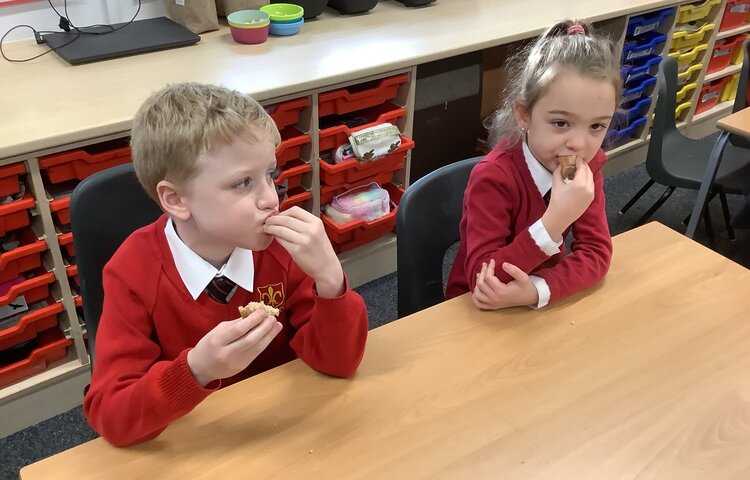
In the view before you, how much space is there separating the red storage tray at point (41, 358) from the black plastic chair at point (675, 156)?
6.45 feet

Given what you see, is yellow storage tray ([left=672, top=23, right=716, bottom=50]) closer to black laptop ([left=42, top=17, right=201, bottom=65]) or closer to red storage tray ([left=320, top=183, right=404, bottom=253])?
red storage tray ([left=320, top=183, right=404, bottom=253])

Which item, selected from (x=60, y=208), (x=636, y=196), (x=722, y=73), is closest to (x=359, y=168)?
(x=60, y=208)

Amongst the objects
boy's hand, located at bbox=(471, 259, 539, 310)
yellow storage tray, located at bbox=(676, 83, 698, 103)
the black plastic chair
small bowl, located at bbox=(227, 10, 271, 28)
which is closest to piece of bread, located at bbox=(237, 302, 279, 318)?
boy's hand, located at bbox=(471, 259, 539, 310)

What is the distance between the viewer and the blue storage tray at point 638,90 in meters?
2.93

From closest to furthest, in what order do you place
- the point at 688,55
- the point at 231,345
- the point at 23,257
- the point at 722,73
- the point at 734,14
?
1. the point at 231,345
2. the point at 23,257
3. the point at 688,55
4. the point at 734,14
5. the point at 722,73

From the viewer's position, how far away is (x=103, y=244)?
117 cm

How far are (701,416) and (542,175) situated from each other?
1.62ft

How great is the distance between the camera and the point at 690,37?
3.04 metres

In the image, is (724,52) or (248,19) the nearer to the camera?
(248,19)

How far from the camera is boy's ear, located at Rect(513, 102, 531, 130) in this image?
121 centimetres

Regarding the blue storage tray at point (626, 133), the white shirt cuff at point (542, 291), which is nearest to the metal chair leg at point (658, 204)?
the blue storage tray at point (626, 133)

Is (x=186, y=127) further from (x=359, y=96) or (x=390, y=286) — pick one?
(x=390, y=286)

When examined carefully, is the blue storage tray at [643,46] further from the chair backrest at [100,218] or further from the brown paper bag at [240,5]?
the chair backrest at [100,218]

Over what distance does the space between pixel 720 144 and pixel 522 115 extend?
1.23 metres
